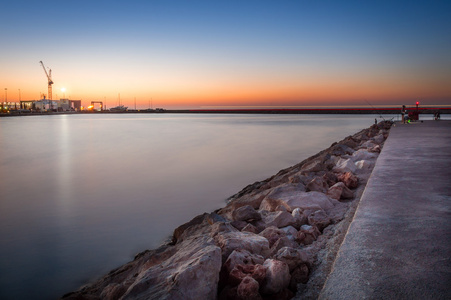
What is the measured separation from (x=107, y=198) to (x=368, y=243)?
683cm

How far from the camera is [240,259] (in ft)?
8.00

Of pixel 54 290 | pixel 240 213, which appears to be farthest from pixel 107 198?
pixel 240 213

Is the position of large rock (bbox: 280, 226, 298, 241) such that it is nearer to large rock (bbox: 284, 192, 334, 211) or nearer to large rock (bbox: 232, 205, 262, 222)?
large rock (bbox: 232, 205, 262, 222)

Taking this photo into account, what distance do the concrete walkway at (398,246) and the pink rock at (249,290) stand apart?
40 centimetres

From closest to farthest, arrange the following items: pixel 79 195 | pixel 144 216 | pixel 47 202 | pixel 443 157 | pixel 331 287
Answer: pixel 331 287
pixel 443 157
pixel 144 216
pixel 47 202
pixel 79 195

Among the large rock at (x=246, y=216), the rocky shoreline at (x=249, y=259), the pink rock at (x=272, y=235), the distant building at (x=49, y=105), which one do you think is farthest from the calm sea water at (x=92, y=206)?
the distant building at (x=49, y=105)

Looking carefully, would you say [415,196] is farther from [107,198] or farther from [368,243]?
[107,198]

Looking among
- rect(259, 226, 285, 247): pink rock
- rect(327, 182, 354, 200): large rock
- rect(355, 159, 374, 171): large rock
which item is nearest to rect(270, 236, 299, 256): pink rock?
rect(259, 226, 285, 247): pink rock

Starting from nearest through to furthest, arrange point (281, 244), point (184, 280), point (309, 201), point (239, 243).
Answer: point (184, 280) → point (239, 243) → point (281, 244) → point (309, 201)

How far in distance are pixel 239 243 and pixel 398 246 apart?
113 centimetres

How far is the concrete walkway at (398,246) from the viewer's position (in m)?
1.88

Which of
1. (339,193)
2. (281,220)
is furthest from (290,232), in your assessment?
(339,193)

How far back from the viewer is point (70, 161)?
15.0 meters

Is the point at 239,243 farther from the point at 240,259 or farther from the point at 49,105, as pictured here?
the point at 49,105
